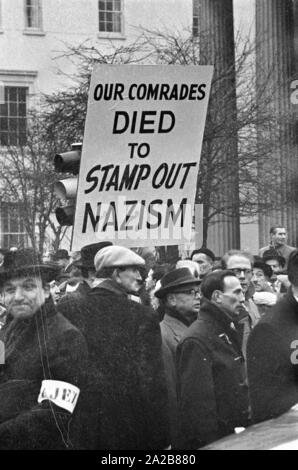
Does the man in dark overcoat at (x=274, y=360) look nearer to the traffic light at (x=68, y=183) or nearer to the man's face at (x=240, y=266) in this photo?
the man's face at (x=240, y=266)

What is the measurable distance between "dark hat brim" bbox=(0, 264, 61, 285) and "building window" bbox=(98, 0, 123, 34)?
1452 mm

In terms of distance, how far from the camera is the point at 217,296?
6.46 metres

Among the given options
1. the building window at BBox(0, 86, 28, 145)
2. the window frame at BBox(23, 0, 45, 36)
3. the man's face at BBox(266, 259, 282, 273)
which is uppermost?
the window frame at BBox(23, 0, 45, 36)

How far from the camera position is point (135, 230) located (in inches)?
248

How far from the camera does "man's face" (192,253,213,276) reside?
7238 mm

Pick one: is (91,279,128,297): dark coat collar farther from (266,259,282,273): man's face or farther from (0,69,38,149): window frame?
(266,259,282,273): man's face

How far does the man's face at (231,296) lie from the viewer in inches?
253

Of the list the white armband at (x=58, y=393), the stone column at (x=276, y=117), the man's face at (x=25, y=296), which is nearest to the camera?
the white armband at (x=58, y=393)

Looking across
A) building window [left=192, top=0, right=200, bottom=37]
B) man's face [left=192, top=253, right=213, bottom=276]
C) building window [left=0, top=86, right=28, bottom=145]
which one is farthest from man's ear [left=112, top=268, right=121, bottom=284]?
building window [left=192, top=0, right=200, bottom=37]

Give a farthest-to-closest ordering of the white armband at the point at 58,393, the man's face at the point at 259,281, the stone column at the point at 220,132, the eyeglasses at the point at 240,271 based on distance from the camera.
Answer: the man's face at the point at 259,281
the eyeglasses at the point at 240,271
the stone column at the point at 220,132
the white armband at the point at 58,393

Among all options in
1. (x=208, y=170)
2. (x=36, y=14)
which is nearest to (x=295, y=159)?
(x=208, y=170)

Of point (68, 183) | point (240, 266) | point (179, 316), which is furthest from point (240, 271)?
point (68, 183)

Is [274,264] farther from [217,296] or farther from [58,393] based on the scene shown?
[58,393]

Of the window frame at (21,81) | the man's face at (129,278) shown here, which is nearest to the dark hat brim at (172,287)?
the man's face at (129,278)
